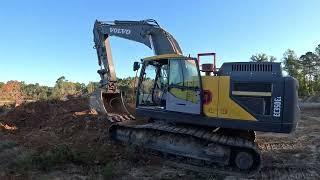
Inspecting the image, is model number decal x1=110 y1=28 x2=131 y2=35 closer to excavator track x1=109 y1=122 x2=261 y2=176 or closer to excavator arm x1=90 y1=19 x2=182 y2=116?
excavator arm x1=90 y1=19 x2=182 y2=116

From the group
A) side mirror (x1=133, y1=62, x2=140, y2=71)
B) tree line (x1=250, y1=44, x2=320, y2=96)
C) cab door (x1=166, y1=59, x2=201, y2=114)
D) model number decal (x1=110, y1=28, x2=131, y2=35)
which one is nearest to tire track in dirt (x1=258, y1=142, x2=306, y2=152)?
cab door (x1=166, y1=59, x2=201, y2=114)

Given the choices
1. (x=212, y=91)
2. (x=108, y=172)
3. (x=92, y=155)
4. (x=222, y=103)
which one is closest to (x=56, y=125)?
(x=92, y=155)

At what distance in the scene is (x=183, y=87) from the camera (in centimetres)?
1051

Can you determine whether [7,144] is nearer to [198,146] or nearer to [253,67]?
[198,146]

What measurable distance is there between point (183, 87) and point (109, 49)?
442 centimetres

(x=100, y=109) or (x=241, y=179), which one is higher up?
(x=100, y=109)

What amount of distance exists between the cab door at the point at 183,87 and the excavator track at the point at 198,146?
526mm

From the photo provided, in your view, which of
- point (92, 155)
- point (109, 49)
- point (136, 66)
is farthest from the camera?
point (109, 49)

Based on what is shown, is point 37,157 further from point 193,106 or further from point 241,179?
point 241,179

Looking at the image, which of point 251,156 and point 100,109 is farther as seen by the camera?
point 100,109

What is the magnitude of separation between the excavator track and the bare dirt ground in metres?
0.31

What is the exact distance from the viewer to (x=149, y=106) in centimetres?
1141

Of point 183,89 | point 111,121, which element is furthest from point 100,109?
point 183,89

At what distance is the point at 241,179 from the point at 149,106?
327 centimetres
